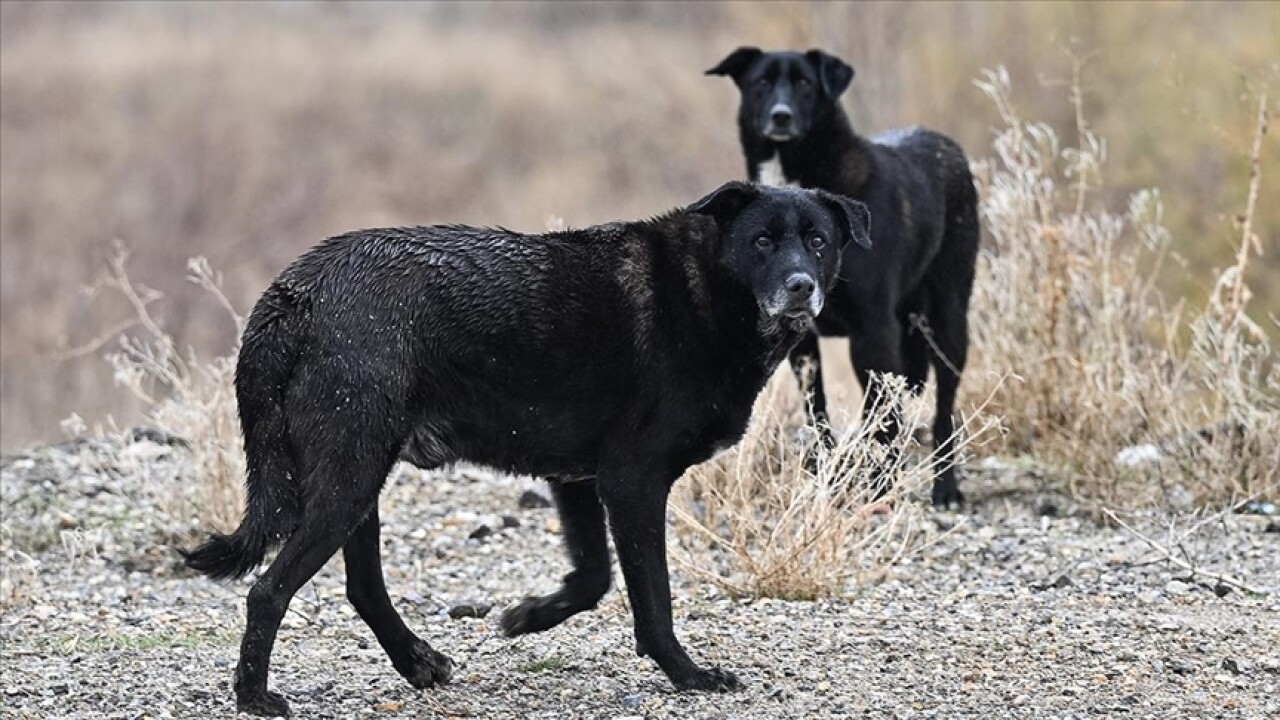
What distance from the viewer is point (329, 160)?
86.5 ft

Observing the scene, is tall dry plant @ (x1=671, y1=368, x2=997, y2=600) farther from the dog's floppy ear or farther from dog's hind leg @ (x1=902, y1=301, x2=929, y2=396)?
the dog's floppy ear

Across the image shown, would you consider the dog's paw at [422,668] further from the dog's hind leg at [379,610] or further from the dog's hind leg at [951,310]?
the dog's hind leg at [951,310]

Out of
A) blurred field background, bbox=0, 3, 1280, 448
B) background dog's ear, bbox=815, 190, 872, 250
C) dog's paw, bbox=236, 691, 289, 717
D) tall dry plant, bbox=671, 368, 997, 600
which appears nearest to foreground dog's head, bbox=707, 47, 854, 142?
tall dry plant, bbox=671, 368, 997, 600

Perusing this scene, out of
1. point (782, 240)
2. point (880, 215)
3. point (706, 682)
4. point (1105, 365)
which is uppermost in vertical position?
point (782, 240)

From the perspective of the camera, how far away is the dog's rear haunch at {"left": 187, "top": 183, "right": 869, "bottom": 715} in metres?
5.64

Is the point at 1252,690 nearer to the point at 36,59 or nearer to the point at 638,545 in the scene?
the point at 638,545

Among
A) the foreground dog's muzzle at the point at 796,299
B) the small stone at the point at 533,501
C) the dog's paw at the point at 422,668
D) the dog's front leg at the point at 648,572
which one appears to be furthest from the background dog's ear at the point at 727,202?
the small stone at the point at 533,501

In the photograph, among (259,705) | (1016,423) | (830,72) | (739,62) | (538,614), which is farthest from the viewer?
(1016,423)

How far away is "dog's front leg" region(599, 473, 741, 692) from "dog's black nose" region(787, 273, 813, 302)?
0.72 meters

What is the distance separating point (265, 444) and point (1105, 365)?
5.14 metres

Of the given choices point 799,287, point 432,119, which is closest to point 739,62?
point 799,287

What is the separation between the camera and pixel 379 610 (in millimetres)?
5992

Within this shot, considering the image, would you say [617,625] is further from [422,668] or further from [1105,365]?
[1105,365]

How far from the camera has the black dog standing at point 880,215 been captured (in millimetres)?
8875
